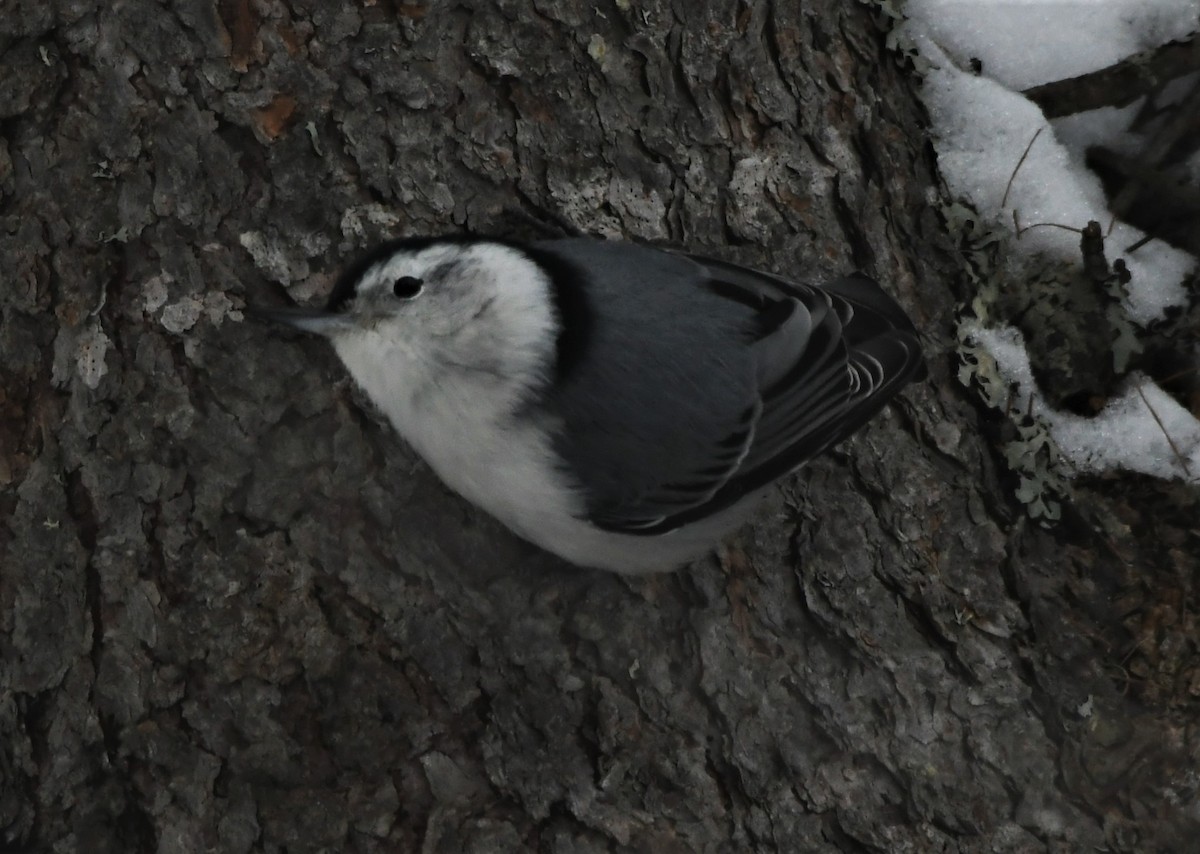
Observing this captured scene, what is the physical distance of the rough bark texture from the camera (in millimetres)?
1502

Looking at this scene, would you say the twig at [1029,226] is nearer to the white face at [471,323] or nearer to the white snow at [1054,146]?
the white snow at [1054,146]

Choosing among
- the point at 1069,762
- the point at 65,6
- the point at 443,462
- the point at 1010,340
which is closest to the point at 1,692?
the point at 443,462

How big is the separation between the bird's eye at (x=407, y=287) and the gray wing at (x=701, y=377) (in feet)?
0.65

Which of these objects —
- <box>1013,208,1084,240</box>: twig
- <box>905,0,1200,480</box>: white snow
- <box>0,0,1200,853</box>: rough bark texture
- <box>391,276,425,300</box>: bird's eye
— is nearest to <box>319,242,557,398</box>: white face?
<box>391,276,425,300</box>: bird's eye

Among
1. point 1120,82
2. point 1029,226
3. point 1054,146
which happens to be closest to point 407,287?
point 1029,226

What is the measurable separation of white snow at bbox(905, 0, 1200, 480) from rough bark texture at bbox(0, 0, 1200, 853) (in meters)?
0.29

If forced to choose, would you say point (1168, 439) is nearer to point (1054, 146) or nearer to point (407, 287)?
point (1054, 146)

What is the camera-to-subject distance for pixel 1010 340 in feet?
6.40

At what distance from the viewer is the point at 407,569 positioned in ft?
5.13

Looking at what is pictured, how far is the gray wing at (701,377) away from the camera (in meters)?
1.58

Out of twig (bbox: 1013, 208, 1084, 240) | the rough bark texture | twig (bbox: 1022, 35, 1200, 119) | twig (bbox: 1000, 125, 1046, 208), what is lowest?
the rough bark texture

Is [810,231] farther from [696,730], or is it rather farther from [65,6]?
[65,6]

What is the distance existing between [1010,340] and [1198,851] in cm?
83

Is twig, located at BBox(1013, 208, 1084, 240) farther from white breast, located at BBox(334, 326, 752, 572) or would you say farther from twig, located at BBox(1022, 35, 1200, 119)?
white breast, located at BBox(334, 326, 752, 572)
